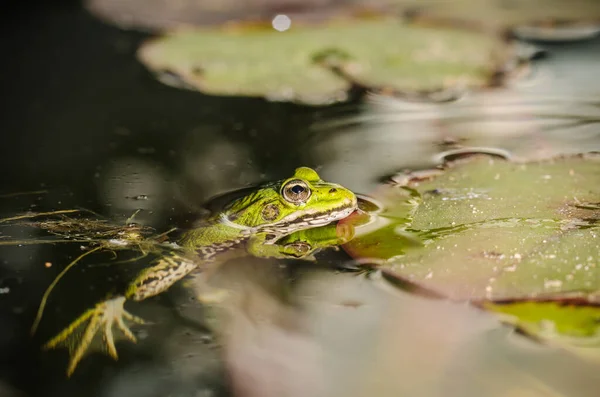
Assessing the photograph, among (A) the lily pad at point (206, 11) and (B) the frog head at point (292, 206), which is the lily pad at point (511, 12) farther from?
(B) the frog head at point (292, 206)

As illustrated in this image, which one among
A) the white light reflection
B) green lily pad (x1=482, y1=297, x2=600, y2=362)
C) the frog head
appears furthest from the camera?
the white light reflection

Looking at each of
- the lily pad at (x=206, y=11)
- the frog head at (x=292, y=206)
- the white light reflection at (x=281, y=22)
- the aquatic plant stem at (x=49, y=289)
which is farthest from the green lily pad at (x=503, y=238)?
the lily pad at (x=206, y=11)

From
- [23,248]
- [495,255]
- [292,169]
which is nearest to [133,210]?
[23,248]

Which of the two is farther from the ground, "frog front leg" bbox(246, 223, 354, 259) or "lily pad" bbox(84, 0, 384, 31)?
"lily pad" bbox(84, 0, 384, 31)

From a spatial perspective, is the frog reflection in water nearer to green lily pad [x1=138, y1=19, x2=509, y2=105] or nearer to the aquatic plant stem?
the aquatic plant stem

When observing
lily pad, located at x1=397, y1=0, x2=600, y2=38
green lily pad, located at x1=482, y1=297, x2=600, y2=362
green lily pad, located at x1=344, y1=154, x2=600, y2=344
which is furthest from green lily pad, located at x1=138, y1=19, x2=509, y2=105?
green lily pad, located at x1=482, y1=297, x2=600, y2=362

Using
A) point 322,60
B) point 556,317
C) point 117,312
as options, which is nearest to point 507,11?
point 322,60
